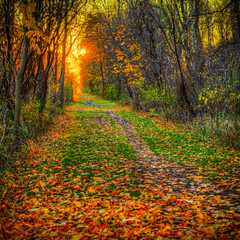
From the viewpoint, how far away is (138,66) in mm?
16547

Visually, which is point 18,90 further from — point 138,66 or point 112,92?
point 112,92

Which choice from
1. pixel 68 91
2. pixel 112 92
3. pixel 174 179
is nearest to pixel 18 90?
pixel 174 179

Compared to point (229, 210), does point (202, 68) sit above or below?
above

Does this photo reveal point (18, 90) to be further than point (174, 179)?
Yes

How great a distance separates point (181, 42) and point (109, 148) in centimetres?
824

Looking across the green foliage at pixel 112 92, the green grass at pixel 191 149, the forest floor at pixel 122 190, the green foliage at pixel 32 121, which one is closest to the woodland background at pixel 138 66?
the green foliage at pixel 32 121

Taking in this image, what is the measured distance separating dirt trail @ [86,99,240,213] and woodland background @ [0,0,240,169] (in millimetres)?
3140

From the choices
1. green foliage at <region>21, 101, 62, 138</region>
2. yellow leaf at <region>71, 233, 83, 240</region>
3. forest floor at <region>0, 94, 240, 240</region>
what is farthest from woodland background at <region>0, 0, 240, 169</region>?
yellow leaf at <region>71, 233, 83, 240</region>

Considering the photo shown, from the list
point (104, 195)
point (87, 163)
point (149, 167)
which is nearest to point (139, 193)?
point (104, 195)

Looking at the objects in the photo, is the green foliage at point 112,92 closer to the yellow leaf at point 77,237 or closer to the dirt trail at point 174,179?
the dirt trail at point 174,179

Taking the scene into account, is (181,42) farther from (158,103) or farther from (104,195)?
(104,195)

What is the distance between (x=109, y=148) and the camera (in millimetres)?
8219

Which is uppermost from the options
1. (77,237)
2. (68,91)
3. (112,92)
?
(112,92)

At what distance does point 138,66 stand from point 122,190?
523 inches
